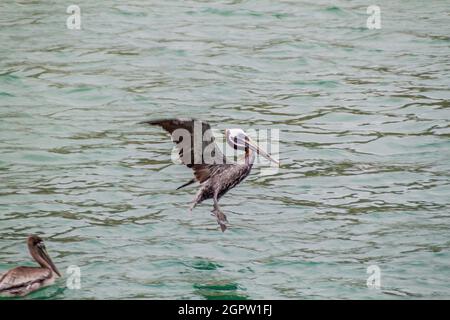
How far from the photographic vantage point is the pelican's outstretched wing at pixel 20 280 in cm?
924

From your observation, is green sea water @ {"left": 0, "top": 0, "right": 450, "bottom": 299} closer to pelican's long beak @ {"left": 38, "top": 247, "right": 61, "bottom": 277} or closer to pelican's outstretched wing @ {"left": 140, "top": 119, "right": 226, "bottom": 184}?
pelican's long beak @ {"left": 38, "top": 247, "right": 61, "bottom": 277}

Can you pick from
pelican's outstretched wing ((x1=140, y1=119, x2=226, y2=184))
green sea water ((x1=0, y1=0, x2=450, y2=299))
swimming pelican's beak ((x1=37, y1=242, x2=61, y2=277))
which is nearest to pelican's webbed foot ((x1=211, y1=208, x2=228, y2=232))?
green sea water ((x1=0, y1=0, x2=450, y2=299))

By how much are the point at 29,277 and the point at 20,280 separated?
0.25ft

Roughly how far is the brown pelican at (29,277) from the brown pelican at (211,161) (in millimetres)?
1443

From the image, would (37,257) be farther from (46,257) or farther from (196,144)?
(196,144)

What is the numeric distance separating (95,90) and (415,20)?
4.81m

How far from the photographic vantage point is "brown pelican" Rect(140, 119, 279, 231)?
9938 mm

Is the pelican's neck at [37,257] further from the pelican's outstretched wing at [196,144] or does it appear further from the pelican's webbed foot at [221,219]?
the pelican's webbed foot at [221,219]

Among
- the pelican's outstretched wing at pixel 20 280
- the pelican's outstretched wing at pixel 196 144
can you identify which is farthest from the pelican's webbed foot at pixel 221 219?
the pelican's outstretched wing at pixel 20 280

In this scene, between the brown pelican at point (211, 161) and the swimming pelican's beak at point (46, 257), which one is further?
the brown pelican at point (211, 161)

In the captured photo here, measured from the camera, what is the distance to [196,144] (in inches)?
396

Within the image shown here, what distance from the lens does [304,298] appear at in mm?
9523

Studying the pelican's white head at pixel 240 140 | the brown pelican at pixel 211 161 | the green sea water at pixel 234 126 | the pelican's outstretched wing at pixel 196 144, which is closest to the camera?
the pelican's outstretched wing at pixel 196 144

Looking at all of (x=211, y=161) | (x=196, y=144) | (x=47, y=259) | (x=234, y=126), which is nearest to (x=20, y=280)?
(x=47, y=259)
